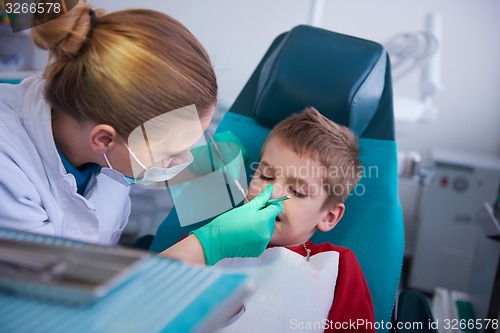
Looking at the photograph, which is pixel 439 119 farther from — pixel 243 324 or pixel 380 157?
pixel 243 324

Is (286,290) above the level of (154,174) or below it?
below

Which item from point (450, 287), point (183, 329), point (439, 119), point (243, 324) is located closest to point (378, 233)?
point (243, 324)

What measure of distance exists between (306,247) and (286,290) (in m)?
0.18

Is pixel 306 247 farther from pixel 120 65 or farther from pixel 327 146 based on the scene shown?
pixel 120 65

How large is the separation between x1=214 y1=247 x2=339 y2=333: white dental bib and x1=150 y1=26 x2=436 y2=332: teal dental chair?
5.4 inches

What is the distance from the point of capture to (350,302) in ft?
3.39

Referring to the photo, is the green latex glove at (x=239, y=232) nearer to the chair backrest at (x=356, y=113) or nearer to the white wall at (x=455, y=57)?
the chair backrest at (x=356, y=113)

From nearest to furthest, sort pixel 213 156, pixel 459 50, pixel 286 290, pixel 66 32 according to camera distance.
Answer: pixel 66 32, pixel 286 290, pixel 213 156, pixel 459 50

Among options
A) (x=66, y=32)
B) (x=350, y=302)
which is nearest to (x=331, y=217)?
(x=350, y=302)

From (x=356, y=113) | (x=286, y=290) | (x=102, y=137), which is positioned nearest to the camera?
(x=102, y=137)

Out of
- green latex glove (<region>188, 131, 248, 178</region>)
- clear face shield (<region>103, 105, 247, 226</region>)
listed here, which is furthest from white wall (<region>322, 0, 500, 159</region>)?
clear face shield (<region>103, 105, 247, 226</region>)

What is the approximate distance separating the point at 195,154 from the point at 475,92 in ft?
7.35

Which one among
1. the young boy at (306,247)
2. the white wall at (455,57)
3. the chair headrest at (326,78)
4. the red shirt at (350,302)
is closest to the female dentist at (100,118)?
the young boy at (306,247)

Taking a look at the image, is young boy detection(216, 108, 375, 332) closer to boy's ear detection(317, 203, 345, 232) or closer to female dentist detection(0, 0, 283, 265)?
boy's ear detection(317, 203, 345, 232)
